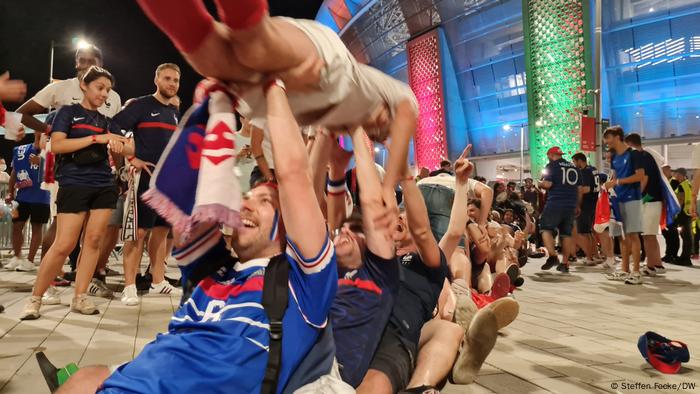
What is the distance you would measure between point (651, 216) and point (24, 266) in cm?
863

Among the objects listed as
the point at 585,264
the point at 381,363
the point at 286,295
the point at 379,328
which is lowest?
the point at 585,264

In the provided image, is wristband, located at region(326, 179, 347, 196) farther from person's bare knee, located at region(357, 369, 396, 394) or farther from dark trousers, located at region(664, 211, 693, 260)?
dark trousers, located at region(664, 211, 693, 260)

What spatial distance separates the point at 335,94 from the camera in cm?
179

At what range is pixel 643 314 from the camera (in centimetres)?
465

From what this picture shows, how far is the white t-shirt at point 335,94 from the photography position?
5.57 feet

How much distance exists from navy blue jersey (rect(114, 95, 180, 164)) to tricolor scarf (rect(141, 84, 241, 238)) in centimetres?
318

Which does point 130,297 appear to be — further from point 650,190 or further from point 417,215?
point 650,190

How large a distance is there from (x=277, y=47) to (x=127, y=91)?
33.8 meters

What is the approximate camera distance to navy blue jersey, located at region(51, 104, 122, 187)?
→ 12.6 ft

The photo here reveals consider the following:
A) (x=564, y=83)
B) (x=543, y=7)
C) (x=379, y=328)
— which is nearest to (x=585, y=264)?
(x=379, y=328)

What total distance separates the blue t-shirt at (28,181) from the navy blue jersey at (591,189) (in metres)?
8.45

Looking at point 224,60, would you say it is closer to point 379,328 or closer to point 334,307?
point 334,307

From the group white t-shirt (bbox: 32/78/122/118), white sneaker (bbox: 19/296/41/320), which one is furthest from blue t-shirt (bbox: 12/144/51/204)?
white sneaker (bbox: 19/296/41/320)

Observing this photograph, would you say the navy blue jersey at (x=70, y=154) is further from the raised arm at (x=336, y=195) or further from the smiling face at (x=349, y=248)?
the smiling face at (x=349, y=248)
